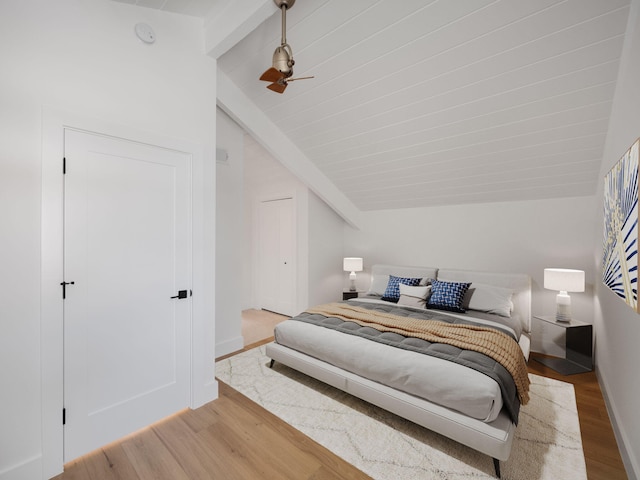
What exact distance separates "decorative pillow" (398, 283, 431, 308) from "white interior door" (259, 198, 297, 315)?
6.14 ft

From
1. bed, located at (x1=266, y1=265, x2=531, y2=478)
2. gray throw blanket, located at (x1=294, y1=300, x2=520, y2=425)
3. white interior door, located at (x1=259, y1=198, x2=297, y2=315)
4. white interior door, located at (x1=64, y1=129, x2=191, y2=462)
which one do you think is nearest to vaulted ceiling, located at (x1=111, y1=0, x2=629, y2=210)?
white interior door, located at (x1=64, y1=129, x2=191, y2=462)

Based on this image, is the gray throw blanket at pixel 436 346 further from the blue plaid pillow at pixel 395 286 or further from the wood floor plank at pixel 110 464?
the wood floor plank at pixel 110 464

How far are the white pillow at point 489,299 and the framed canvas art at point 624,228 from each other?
109cm

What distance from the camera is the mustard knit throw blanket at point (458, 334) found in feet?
6.46

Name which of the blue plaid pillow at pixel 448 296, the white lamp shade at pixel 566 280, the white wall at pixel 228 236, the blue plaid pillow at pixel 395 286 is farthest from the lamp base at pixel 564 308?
the white wall at pixel 228 236

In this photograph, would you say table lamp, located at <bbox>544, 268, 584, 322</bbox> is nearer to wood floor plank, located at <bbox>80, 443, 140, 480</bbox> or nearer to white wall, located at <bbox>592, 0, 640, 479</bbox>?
white wall, located at <bbox>592, 0, 640, 479</bbox>

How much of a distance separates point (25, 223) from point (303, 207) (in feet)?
10.8

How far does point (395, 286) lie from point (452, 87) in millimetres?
2267

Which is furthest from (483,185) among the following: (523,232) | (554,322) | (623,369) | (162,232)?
(162,232)

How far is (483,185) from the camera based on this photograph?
343cm

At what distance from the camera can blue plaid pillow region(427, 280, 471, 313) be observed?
317cm

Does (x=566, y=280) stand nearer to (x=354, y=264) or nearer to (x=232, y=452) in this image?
(x=354, y=264)

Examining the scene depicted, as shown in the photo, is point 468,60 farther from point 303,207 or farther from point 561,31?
point 303,207

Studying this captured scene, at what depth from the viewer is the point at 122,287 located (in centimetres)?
192
